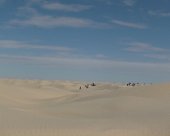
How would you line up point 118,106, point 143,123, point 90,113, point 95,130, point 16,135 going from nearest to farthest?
1. point 16,135
2. point 95,130
3. point 143,123
4. point 90,113
5. point 118,106

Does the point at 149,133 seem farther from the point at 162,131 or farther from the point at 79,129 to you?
the point at 79,129

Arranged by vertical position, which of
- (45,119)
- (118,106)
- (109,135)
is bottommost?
(109,135)

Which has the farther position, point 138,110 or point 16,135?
point 138,110

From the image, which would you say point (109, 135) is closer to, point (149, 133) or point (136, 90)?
point (149, 133)

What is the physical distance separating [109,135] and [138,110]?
4.07m

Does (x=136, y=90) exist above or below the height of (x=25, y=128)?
above

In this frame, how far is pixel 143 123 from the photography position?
9703 mm

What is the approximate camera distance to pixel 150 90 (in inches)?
664

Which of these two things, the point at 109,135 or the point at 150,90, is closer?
the point at 109,135

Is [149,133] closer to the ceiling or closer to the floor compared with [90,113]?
closer to the floor

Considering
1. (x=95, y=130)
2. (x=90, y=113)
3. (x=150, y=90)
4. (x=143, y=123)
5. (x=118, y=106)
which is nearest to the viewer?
(x=95, y=130)

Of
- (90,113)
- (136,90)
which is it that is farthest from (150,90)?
(90,113)

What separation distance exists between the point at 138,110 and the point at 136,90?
189 inches

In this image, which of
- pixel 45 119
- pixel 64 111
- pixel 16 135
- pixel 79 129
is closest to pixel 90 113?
pixel 64 111
